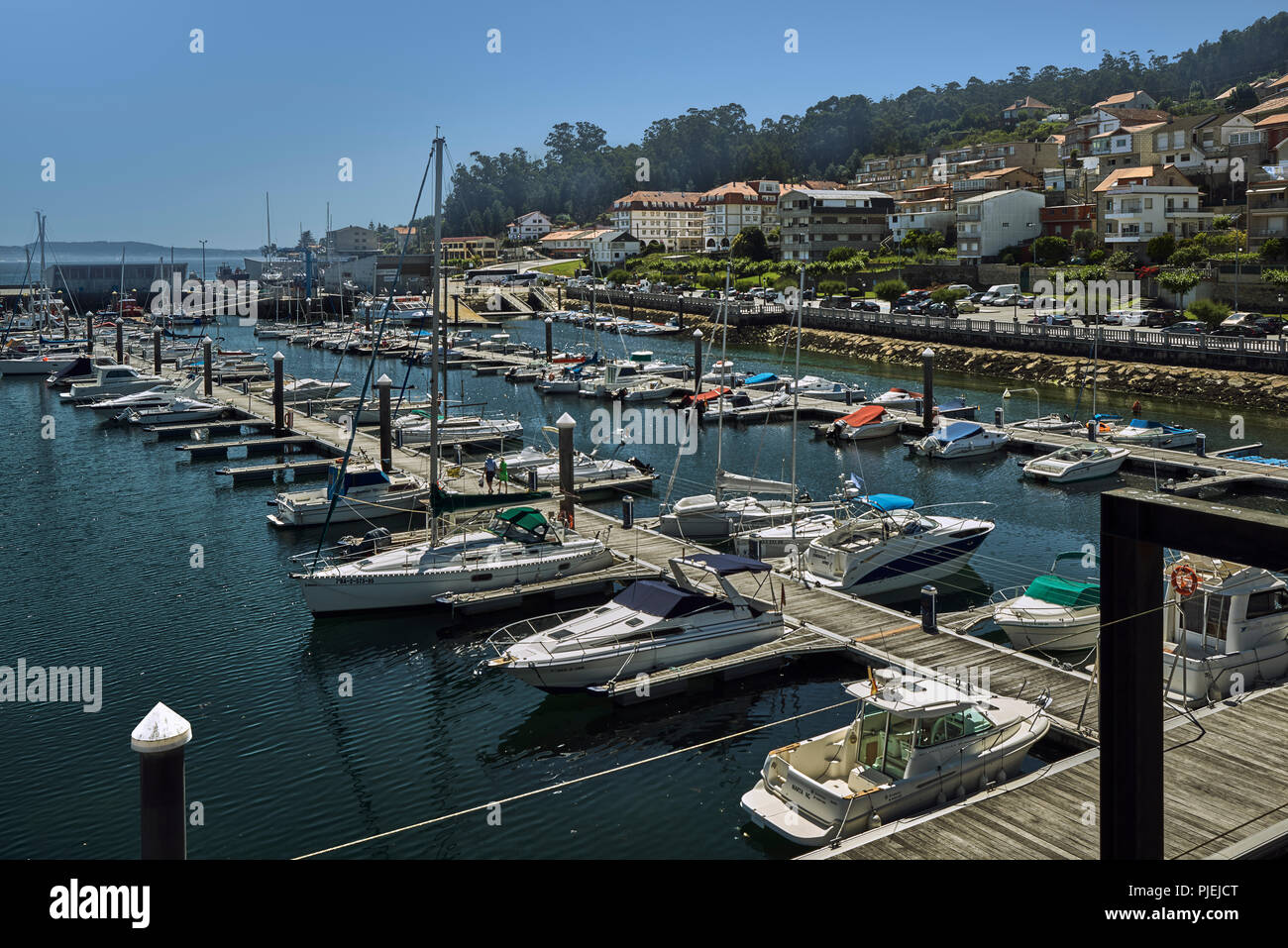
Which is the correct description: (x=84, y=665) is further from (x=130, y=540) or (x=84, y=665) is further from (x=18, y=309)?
(x=18, y=309)

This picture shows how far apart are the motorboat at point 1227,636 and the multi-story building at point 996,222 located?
290ft

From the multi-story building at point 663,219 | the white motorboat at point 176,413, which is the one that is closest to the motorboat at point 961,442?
the white motorboat at point 176,413

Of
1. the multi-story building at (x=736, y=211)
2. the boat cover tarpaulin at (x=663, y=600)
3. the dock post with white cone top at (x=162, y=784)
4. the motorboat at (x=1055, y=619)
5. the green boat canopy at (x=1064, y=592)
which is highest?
the multi-story building at (x=736, y=211)

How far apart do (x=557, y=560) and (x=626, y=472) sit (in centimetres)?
1335

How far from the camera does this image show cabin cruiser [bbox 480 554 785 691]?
21672 mm

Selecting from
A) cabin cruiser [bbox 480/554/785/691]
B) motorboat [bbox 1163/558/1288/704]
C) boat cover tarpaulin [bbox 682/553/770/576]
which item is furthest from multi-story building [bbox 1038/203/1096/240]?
cabin cruiser [bbox 480/554/785/691]

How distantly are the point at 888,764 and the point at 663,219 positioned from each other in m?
169

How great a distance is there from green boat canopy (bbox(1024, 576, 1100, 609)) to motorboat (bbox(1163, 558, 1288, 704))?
3.33m

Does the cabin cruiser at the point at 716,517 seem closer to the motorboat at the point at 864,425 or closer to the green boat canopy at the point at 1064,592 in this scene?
the green boat canopy at the point at 1064,592

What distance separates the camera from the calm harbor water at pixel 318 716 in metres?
17.8

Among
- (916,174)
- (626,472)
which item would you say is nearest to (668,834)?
(626,472)

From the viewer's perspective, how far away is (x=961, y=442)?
4553 centimetres

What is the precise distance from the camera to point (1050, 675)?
2094 centimetres

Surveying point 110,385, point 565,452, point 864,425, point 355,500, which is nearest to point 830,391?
point 864,425
